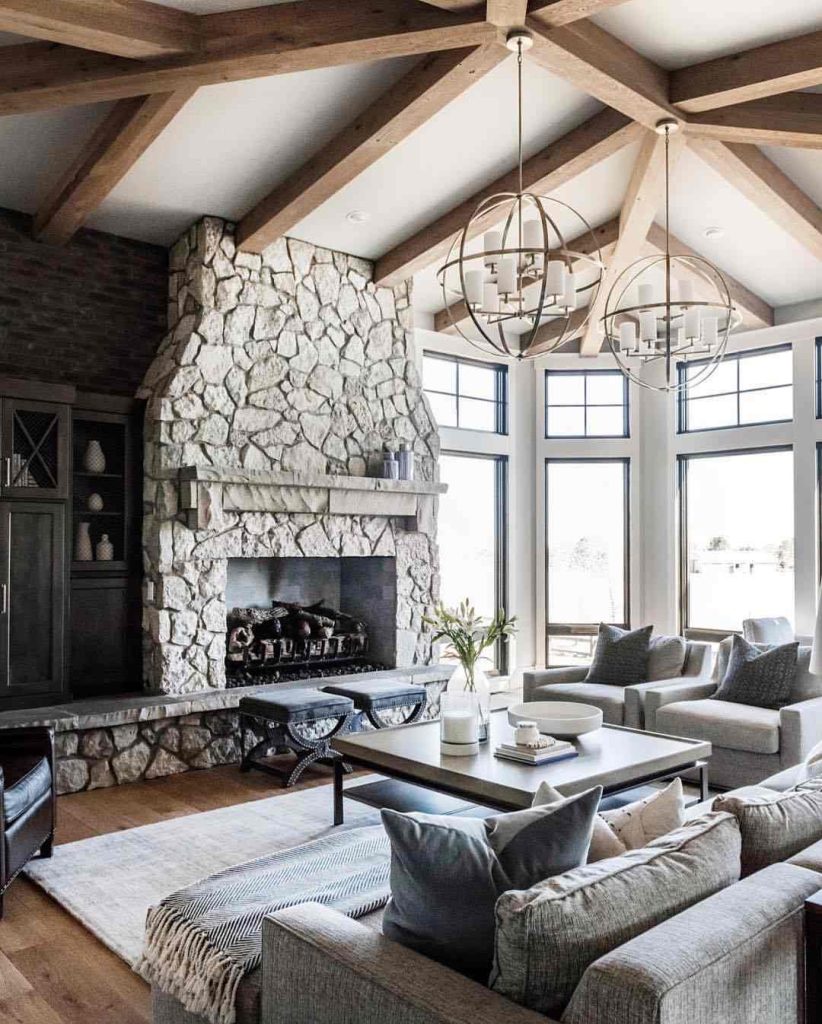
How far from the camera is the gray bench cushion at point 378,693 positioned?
557cm

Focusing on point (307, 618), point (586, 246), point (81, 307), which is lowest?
point (307, 618)

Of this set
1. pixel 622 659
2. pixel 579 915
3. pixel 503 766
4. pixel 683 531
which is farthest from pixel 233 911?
pixel 683 531

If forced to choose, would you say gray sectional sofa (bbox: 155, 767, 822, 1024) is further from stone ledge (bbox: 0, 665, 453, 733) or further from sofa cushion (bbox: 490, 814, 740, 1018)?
stone ledge (bbox: 0, 665, 453, 733)

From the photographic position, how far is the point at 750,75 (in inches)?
175

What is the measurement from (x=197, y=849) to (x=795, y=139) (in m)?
4.74

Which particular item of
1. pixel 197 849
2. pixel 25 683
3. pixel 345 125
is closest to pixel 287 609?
pixel 25 683

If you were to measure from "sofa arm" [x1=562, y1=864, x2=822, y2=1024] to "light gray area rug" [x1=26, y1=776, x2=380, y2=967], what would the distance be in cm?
214

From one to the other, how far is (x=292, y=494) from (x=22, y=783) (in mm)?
2986

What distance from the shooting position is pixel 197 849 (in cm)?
416

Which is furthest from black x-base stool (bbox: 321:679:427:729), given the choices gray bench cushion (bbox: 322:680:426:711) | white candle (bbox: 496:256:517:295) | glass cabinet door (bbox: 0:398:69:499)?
white candle (bbox: 496:256:517:295)

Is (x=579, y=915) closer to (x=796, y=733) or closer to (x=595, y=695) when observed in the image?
(x=796, y=733)

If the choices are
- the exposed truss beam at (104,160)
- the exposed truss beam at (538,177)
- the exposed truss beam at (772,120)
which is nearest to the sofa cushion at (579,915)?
the exposed truss beam at (104,160)

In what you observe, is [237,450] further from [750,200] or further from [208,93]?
[750,200]

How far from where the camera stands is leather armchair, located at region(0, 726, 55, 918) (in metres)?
3.41
